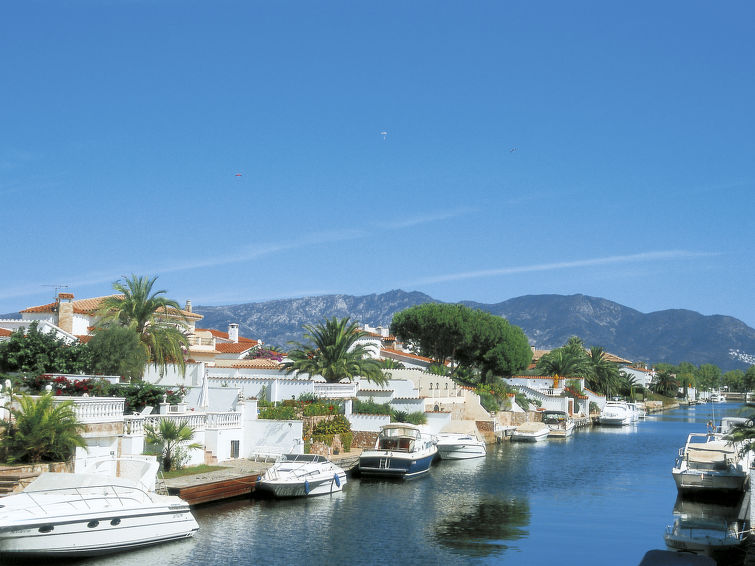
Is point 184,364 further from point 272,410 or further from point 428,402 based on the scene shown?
point 428,402

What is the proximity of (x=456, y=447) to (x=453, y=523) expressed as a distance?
2082 centimetres

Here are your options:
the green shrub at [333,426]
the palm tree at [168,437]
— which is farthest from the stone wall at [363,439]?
the palm tree at [168,437]

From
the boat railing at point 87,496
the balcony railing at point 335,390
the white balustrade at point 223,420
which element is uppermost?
the balcony railing at point 335,390

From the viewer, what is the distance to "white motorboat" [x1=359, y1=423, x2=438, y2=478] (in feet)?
127

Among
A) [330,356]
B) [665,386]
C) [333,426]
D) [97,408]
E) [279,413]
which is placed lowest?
[333,426]

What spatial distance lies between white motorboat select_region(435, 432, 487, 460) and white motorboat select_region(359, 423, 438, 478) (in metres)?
4.47

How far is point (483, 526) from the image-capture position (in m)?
28.5

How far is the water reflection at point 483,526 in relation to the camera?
25328mm

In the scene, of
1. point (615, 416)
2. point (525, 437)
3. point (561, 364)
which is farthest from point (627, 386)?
point (525, 437)

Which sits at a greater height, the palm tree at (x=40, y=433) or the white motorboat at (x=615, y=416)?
the palm tree at (x=40, y=433)

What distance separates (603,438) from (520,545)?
4677cm

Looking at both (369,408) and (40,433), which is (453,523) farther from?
(369,408)

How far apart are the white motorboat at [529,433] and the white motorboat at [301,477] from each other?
32.9 m

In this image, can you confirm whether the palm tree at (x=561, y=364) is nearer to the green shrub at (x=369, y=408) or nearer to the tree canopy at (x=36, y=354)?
the green shrub at (x=369, y=408)
